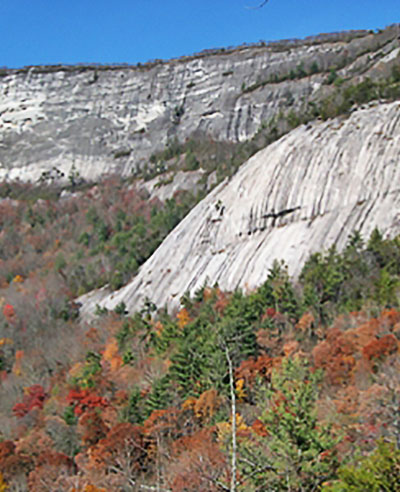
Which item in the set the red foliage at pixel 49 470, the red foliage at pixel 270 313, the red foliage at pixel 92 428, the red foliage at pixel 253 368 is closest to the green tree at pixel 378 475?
the red foliage at pixel 49 470

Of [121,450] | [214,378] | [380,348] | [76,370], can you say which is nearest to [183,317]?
[76,370]

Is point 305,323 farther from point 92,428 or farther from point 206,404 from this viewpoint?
point 92,428

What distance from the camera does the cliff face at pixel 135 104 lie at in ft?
344

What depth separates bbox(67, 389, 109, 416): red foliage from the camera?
34438mm

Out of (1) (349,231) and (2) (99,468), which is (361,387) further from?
(1) (349,231)

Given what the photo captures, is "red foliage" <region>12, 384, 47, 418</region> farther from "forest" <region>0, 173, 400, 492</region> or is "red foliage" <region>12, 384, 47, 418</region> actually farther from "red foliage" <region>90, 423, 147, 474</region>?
"red foliage" <region>90, 423, 147, 474</region>

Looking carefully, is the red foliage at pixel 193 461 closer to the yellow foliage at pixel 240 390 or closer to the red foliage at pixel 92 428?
the yellow foliage at pixel 240 390

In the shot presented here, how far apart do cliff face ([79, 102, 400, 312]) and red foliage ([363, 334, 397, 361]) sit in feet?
48.8

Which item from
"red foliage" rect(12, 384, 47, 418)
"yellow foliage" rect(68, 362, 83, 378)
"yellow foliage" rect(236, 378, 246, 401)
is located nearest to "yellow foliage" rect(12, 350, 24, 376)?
"yellow foliage" rect(68, 362, 83, 378)

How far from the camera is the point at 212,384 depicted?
1094 inches

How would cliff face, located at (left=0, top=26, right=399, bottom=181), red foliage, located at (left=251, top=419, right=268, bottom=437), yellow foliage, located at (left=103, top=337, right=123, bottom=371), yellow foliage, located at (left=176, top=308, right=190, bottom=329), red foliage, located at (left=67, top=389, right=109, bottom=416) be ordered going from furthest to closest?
cliff face, located at (left=0, top=26, right=399, bottom=181) → yellow foliage, located at (left=176, top=308, right=190, bottom=329) → yellow foliage, located at (left=103, top=337, right=123, bottom=371) → red foliage, located at (left=67, top=389, right=109, bottom=416) → red foliage, located at (left=251, top=419, right=268, bottom=437)

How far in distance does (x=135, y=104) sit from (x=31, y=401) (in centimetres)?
8785

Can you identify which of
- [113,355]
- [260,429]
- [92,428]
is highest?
[260,429]

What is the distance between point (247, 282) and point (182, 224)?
54.1ft
